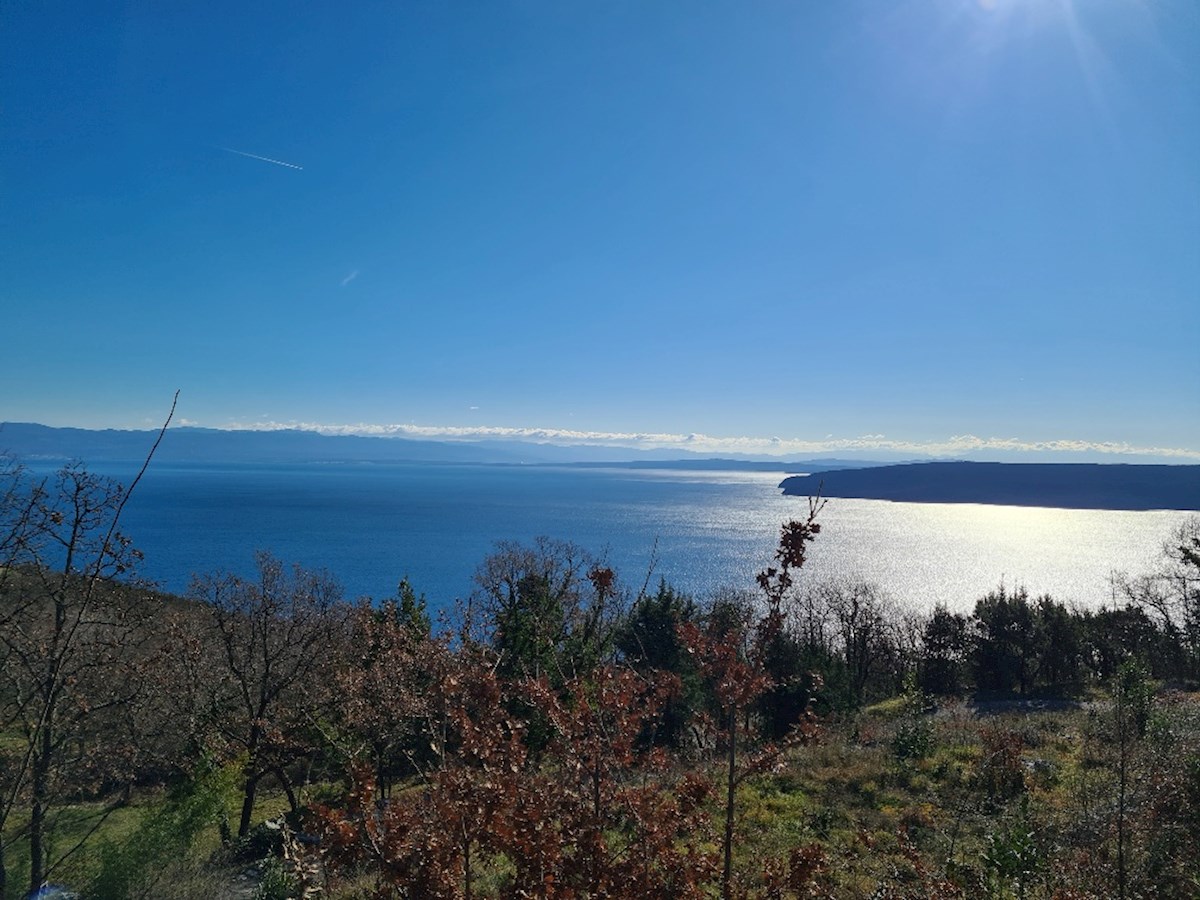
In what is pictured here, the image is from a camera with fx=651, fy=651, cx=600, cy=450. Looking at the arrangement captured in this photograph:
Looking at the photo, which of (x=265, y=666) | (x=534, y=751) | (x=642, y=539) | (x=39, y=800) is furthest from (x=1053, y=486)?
(x=39, y=800)

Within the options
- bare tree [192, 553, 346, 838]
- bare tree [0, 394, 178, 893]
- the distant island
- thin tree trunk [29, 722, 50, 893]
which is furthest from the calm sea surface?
thin tree trunk [29, 722, 50, 893]

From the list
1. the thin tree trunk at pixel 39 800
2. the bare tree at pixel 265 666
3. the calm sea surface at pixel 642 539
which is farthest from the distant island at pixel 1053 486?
the thin tree trunk at pixel 39 800

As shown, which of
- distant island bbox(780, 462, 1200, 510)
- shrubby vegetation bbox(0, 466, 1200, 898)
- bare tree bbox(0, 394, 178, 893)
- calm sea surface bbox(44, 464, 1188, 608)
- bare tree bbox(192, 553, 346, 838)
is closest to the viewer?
bare tree bbox(0, 394, 178, 893)

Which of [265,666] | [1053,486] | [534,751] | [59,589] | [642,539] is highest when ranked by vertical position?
[59,589]

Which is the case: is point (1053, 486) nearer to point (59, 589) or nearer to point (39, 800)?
point (39, 800)

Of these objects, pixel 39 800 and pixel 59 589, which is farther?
pixel 39 800

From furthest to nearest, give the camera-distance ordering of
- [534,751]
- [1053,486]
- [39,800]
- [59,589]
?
[1053,486]
[534,751]
[39,800]
[59,589]

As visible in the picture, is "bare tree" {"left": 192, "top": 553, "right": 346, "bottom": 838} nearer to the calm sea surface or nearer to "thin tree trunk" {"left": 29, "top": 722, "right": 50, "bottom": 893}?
"thin tree trunk" {"left": 29, "top": 722, "right": 50, "bottom": 893}
